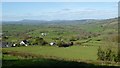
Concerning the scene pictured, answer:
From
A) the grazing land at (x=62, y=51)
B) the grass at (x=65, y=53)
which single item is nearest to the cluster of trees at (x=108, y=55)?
the grazing land at (x=62, y=51)

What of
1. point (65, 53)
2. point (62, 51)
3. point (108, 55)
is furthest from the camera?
point (62, 51)

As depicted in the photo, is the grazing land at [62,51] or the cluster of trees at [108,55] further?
the cluster of trees at [108,55]

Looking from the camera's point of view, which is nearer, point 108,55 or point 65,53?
point 108,55

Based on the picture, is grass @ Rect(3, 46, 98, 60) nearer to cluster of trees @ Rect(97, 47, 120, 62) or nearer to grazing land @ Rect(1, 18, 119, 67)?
grazing land @ Rect(1, 18, 119, 67)

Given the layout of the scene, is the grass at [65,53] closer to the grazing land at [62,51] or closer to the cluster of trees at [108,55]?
the grazing land at [62,51]

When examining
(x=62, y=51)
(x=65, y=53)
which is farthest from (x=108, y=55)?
(x=62, y=51)

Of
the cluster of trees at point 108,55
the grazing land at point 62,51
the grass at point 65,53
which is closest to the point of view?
the grazing land at point 62,51

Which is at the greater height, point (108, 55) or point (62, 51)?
point (108, 55)

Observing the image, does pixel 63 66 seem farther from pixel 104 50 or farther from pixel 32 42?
pixel 32 42

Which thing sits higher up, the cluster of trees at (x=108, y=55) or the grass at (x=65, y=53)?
the cluster of trees at (x=108, y=55)

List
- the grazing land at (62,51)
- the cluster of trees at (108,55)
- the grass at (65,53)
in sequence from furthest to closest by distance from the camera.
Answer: the grass at (65,53), the cluster of trees at (108,55), the grazing land at (62,51)

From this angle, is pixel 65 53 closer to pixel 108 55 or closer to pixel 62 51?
pixel 62 51

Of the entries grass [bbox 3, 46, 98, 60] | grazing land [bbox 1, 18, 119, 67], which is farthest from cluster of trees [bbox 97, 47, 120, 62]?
grass [bbox 3, 46, 98, 60]
